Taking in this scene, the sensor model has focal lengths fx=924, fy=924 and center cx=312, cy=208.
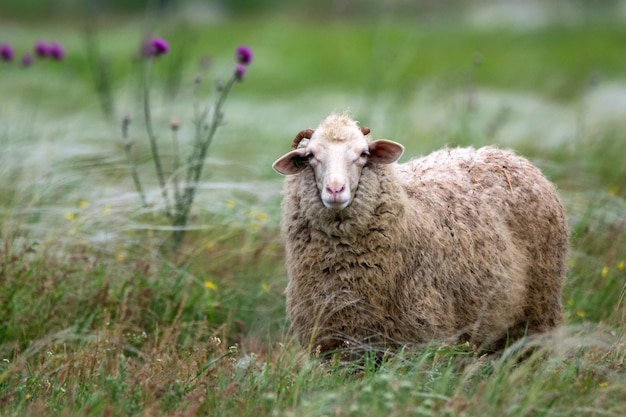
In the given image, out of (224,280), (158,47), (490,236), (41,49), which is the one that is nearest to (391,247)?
(490,236)

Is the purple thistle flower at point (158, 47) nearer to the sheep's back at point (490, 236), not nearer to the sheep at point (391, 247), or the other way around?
the sheep at point (391, 247)

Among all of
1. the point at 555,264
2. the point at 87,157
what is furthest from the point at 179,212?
the point at 555,264

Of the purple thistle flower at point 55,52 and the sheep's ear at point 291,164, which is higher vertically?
the purple thistle flower at point 55,52

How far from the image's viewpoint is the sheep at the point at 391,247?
4301mm

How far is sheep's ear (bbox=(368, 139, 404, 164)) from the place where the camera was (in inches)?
172

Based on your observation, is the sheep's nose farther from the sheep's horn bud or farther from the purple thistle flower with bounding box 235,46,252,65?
the purple thistle flower with bounding box 235,46,252,65

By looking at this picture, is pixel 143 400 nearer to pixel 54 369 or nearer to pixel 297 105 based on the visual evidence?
pixel 54 369

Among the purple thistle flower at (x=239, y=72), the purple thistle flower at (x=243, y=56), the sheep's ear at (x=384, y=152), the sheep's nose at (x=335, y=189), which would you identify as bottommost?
the sheep's nose at (x=335, y=189)

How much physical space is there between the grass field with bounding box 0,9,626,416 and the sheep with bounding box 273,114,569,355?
0.19 metres

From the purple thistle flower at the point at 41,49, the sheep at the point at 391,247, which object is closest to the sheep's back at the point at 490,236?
the sheep at the point at 391,247

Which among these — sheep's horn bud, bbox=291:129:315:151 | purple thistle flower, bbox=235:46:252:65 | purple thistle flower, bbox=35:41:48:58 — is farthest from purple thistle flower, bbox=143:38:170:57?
purple thistle flower, bbox=35:41:48:58

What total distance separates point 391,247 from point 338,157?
526 mm

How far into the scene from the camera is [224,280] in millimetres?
5867

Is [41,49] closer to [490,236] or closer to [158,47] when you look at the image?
[158,47]
